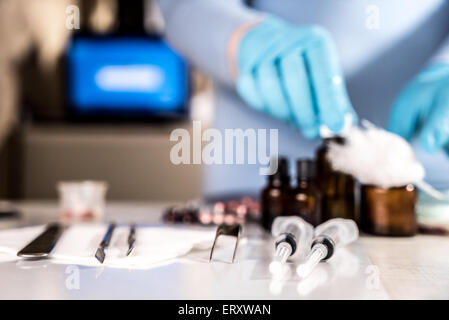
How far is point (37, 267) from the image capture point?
59 centimetres

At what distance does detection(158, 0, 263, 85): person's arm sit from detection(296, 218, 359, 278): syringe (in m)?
0.46

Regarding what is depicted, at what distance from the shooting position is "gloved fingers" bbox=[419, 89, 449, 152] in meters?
0.87

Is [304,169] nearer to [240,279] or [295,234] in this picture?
[295,234]

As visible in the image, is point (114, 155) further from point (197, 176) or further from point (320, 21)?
point (320, 21)

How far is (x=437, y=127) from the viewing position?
2.86 ft

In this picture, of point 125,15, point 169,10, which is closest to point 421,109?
point 169,10

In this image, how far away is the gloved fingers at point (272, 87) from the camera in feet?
3.12

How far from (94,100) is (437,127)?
2665mm

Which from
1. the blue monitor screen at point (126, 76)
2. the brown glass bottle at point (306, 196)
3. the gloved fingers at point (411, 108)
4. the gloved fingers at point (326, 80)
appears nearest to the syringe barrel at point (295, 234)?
the brown glass bottle at point (306, 196)

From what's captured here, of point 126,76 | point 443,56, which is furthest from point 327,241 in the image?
point 126,76

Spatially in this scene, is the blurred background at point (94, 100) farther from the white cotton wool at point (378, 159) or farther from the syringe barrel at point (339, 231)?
the syringe barrel at point (339, 231)

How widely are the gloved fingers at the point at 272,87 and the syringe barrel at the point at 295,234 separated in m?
0.32

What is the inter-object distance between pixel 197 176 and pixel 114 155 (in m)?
0.52

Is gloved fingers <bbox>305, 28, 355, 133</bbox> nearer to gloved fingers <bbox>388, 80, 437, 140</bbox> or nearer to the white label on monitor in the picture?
gloved fingers <bbox>388, 80, 437, 140</bbox>
